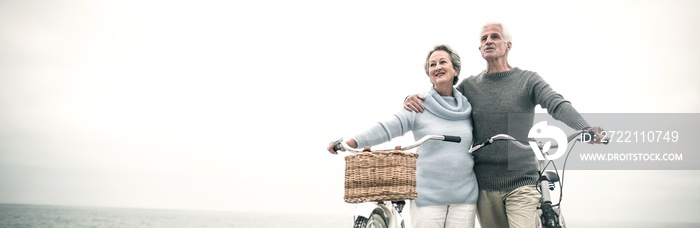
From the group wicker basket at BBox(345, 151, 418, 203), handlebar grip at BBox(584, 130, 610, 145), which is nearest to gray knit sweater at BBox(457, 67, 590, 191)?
handlebar grip at BBox(584, 130, 610, 145)

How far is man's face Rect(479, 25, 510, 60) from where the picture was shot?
3.78 m

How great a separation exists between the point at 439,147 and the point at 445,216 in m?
0.38

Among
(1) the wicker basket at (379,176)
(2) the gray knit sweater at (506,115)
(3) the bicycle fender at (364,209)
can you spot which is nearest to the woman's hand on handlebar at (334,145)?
(1) the wicker basket at (379,176)

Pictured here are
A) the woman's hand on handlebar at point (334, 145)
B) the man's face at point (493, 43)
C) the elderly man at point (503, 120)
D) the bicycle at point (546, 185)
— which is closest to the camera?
the bicycle at point (546, 185)

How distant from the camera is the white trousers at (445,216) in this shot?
356cm

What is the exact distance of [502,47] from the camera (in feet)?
12.5

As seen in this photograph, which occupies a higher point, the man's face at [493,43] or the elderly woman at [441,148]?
the man's face at [493,43]

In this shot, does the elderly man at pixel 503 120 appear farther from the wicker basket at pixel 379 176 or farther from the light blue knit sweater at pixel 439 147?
the wicker basket at pixel 379 176

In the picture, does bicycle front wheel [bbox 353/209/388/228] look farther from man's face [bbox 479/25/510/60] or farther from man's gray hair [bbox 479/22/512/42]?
man's gray hair [bbox 479/22/512/42]

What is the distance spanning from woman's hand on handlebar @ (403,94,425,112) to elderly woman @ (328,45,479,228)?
0.09 ft

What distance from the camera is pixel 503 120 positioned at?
12.0 feet

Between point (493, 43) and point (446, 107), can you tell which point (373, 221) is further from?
point (493, 43)

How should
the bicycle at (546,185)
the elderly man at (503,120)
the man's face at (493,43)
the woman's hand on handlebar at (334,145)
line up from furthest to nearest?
the man's face at (493,43), the elderly man at (503,120), the woman's hand on handlebar at (334,145), the bicycle at (546,185)

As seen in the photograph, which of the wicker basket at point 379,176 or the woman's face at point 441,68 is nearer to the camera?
the wicker basket at point 379,176
